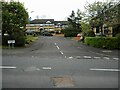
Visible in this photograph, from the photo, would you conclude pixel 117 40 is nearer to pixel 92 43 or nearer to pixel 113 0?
pixel 92 43

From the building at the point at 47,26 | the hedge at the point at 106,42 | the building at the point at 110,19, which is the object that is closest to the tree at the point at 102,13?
the building at the point at 110,19

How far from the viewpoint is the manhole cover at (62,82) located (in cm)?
1270

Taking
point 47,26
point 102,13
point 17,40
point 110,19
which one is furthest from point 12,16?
point 47,26

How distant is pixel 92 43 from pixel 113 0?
7.74 metres

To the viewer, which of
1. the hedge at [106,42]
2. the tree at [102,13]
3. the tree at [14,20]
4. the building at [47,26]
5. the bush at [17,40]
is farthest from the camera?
the building at [47,26]

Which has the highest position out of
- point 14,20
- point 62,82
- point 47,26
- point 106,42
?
point 14,20

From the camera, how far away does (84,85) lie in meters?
12.6

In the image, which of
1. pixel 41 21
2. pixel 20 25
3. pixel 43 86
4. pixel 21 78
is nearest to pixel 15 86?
pixel 43 86

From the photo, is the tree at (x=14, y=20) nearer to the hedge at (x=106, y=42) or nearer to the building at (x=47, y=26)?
the hedge at (x=106, y=42)

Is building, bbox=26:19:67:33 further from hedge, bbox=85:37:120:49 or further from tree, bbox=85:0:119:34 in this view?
hedge, bbox=85:37:120:49

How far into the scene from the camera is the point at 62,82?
1338cm

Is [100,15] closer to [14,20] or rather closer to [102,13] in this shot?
[102,13]

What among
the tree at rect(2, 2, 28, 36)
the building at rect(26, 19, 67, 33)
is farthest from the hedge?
the building at rect(26, 19, 67, 33)

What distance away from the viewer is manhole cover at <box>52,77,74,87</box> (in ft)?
41.7
